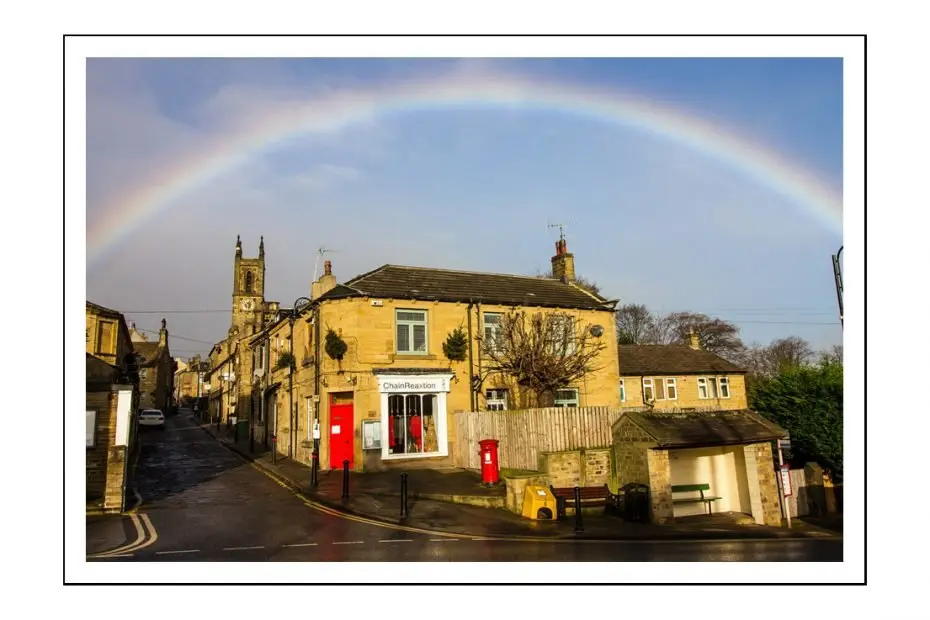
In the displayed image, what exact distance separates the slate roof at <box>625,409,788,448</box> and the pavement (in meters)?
1.86

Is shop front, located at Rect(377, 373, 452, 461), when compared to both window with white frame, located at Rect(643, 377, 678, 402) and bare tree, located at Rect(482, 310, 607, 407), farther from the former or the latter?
window with white frame, located at Rect(643, 377, 678, 402)

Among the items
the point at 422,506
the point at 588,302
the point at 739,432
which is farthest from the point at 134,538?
the point at 588,302

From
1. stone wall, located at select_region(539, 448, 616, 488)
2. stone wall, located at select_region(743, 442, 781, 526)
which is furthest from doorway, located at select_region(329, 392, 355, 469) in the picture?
stone wall, located at select_region(743, 442, 781, 526)

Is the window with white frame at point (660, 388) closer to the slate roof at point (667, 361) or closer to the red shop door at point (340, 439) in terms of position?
the slate roof at point (667, 361)

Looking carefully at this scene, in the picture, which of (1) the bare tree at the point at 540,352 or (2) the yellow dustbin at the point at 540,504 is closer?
(2) the yellow dustbin at the point at 540,504

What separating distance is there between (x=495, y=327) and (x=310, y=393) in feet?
24.0

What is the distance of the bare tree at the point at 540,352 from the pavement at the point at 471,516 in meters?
4.32

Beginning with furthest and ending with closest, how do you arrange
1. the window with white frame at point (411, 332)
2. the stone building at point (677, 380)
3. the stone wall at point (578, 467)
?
the stone building at point (677, 380), the window with white frame at point (411, 332), the stone wall at point (578, 467)

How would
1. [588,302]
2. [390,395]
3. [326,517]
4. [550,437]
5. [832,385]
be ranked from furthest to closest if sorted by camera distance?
[588,302]
[390,395]
[832,385]
[550,437]
[326,517]

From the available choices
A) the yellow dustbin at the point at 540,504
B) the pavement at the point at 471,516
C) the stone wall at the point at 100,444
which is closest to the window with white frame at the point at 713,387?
the pavement at the point at 471,516

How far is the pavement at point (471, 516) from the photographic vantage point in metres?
12.1

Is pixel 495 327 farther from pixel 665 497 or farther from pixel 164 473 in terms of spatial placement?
pixel 164 473

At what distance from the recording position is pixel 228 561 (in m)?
9.57

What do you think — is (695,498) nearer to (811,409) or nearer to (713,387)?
(811,409)
